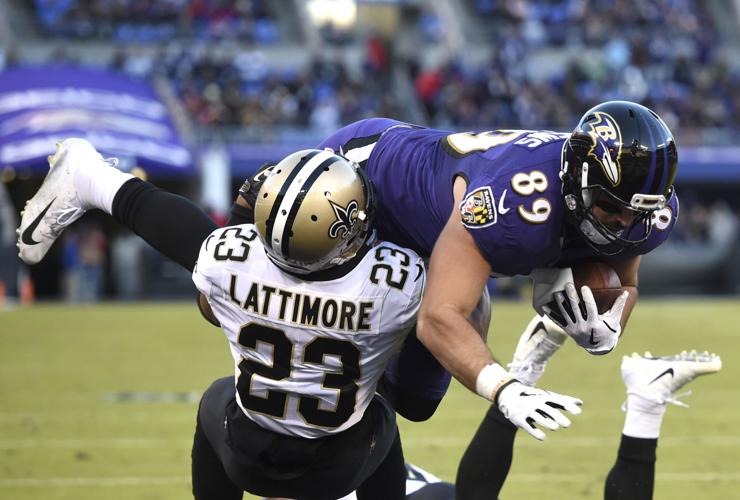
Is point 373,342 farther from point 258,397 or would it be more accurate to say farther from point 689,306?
point 689,306

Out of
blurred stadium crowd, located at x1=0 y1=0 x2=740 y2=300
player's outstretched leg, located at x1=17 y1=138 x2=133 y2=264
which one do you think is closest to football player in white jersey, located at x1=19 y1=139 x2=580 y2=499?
player's outstretched leg, located at x1=17 y1=138 x2=133 y2=264

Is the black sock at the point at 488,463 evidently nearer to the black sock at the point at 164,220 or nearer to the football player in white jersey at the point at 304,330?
the football player in white jersey at the point at 304,330

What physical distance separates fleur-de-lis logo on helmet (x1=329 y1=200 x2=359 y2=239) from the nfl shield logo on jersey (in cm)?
37

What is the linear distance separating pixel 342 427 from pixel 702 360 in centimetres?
141

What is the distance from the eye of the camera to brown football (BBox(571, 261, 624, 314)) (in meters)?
3.96

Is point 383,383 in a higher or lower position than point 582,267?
lower

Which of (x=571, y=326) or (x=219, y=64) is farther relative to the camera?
(x=219, y=64)

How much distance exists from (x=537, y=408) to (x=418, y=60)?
21.6 m

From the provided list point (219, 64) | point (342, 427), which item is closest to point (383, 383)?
point (342, 427)

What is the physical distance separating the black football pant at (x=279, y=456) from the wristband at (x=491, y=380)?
484 millimetres

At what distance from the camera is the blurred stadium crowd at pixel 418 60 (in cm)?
2128

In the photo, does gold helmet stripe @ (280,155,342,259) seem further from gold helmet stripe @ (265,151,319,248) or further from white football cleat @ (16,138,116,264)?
white football cleat @ (16,138,116,264)

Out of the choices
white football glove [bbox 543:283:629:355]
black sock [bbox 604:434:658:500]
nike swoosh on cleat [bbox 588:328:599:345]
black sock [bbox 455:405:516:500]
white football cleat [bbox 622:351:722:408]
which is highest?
white football glove [bbox 543:283:629:355]

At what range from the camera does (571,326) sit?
3877mm
